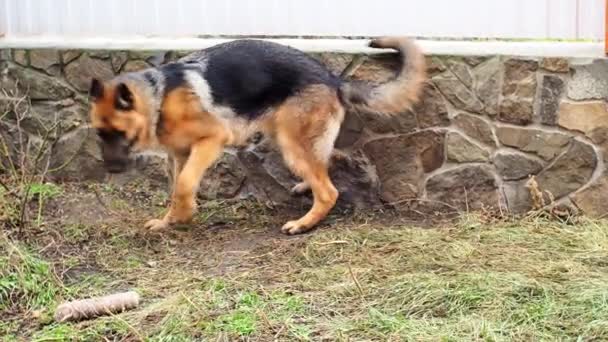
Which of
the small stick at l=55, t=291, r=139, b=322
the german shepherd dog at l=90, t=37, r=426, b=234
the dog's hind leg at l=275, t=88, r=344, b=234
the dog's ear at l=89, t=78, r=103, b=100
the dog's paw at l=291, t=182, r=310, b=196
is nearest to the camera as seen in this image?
the small stick at l=55, t=291, r=139, b=322

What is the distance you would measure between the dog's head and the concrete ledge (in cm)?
122

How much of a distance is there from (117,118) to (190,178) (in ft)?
2.18

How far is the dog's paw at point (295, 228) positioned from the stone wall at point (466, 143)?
0.57m

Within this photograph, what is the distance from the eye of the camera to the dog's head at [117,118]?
5.77m

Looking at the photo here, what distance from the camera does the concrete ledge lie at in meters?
6.29

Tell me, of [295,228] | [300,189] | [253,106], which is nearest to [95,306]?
[295,228]

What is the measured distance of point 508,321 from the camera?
4.37m

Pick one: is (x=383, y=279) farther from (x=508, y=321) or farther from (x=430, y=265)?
(x=508, y=321)

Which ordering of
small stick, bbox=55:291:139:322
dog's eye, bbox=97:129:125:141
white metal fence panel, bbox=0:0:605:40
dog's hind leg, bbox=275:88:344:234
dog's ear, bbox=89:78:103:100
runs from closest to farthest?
small stick, bbox=55:291:139:322 → dog's ear, bbox=89:78:103:100 → dog's eye, bbox=97:129:125:141 → dog's hind leg, bbox=275:88:344:234 → white metal fence panel, bbox=0:0:605:40

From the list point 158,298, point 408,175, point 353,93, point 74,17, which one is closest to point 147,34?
point 74,17

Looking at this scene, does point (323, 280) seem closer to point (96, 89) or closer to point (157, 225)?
point (157, 225)

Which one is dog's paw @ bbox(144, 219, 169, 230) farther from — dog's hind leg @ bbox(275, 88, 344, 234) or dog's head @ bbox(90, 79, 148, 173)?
dog's hind leg @ bbox(275, 88, 344, 234)

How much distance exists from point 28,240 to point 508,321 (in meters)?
3.18

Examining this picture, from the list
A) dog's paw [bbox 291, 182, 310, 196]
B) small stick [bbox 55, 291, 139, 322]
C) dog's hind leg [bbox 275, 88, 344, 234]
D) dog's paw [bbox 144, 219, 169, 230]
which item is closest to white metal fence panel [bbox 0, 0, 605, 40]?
dog's hind leg [bbox 275, 88, 344, 234]
